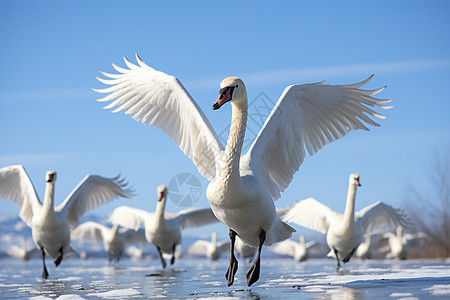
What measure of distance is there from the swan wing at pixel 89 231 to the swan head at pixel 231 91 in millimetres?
19629

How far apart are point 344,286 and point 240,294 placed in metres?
1.53

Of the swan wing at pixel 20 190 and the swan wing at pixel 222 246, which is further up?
the swan wing at pixel 20 190

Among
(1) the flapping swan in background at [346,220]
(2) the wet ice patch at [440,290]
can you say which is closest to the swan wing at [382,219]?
(1) the flapping swan in background at [346,220]

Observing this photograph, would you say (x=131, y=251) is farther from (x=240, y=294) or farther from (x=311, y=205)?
(x=240, y=294)

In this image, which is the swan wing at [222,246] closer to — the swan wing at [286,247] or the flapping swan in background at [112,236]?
the swan wing at [286,247]

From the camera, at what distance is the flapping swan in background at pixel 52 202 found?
13789 mm

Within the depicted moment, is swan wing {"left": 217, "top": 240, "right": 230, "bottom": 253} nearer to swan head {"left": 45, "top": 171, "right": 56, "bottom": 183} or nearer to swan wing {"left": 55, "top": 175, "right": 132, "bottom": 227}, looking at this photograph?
swan wing {"left": 55, "top": 175, "right": 132, "bottom": 227}

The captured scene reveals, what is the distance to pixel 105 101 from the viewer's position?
411 inches

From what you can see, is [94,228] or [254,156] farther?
[94,228]

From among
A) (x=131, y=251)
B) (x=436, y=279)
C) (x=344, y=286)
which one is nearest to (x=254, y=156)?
(x=344, y=286)

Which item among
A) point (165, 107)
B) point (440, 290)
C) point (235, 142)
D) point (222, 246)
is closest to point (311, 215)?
point (165, 107)

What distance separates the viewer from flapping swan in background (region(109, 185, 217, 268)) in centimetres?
1694

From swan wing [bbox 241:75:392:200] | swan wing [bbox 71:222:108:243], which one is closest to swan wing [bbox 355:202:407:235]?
swan wing [bbox 241:75:392:200]

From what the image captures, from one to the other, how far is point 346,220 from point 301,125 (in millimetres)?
5731
